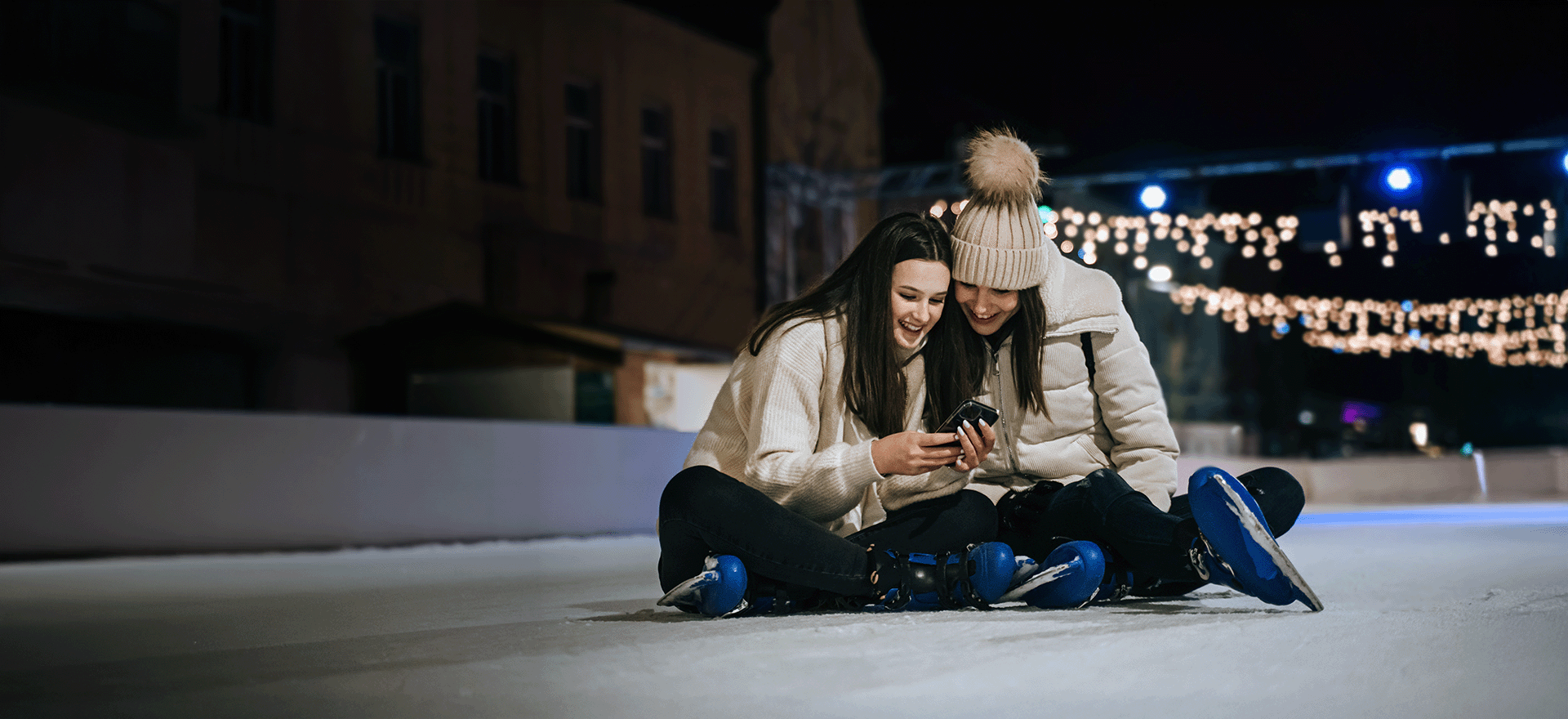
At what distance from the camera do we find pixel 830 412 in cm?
290

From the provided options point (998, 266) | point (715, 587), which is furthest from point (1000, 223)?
point (715, 587)

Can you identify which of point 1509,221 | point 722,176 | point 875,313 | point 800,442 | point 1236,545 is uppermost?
point 722,176

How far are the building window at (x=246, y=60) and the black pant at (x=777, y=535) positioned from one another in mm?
10062

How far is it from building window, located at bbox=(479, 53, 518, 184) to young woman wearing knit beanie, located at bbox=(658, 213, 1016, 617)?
1185 cm

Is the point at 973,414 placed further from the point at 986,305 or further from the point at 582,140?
the point at 582,140

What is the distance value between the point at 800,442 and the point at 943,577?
45 centimetres

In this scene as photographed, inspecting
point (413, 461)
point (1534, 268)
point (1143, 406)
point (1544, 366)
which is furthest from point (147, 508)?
point (1544, 366)

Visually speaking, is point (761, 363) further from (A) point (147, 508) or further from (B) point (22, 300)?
(B) point (22, 300)

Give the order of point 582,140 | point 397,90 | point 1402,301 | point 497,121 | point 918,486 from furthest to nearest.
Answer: point 1402,301 < point 582,140 < point 497,121 < point 397,90 < point 918,486

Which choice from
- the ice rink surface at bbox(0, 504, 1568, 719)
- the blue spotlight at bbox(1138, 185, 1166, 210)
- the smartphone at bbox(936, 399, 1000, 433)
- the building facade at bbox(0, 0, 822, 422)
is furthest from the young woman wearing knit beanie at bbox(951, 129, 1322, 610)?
the blue spotlight at bbox(1138, 185, 1166, 210)

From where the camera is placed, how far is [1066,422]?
3.06 meters

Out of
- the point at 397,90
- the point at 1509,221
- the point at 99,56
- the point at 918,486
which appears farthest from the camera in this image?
the point at 397,90

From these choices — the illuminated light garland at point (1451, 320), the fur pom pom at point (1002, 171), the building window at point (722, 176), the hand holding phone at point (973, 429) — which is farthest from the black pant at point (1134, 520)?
the building window at point (722, 176)

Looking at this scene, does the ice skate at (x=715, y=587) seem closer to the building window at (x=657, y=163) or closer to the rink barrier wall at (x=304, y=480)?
the rink barrier wall at (x=304, y=480)
